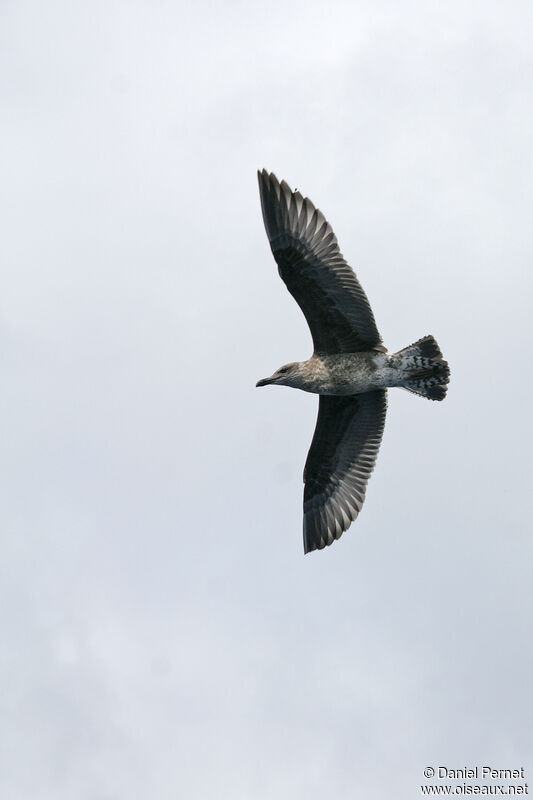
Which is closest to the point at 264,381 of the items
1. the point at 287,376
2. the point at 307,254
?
the point at 287,376

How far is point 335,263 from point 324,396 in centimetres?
247

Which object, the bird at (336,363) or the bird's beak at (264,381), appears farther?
the bird's beak at (264,381)

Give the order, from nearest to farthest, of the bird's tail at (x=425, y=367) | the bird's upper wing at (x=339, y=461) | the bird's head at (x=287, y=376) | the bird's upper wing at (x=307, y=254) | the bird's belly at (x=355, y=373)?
the bird's upper wing at (x=307, y=254), the bird's tail at (x=425, y=367), the bird's belly at (x=355, y=373), the bird's head at (x=287, y=376), the bird's upper wing at (x=339, y=461)

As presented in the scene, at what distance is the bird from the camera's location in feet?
59.1

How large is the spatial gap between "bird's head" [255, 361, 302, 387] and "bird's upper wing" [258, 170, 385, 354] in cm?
103

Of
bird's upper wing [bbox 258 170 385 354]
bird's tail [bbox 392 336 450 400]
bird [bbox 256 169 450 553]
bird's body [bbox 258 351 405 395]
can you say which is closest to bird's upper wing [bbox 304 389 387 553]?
bird [bbox 256 169 450 553]

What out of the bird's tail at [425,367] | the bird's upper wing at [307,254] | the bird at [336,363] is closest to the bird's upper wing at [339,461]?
the bird at [336,363]

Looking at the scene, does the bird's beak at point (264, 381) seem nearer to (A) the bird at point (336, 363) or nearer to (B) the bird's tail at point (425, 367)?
(A) the bird at point (336, 363)

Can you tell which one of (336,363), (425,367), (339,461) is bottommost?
(339,461)

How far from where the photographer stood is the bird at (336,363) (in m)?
18.0

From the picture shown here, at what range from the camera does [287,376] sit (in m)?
19.0

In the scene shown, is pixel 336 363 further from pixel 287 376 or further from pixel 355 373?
pixel 287 376

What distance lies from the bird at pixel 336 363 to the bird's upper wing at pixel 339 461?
14 millimetres

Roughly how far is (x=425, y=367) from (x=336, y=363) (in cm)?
119
